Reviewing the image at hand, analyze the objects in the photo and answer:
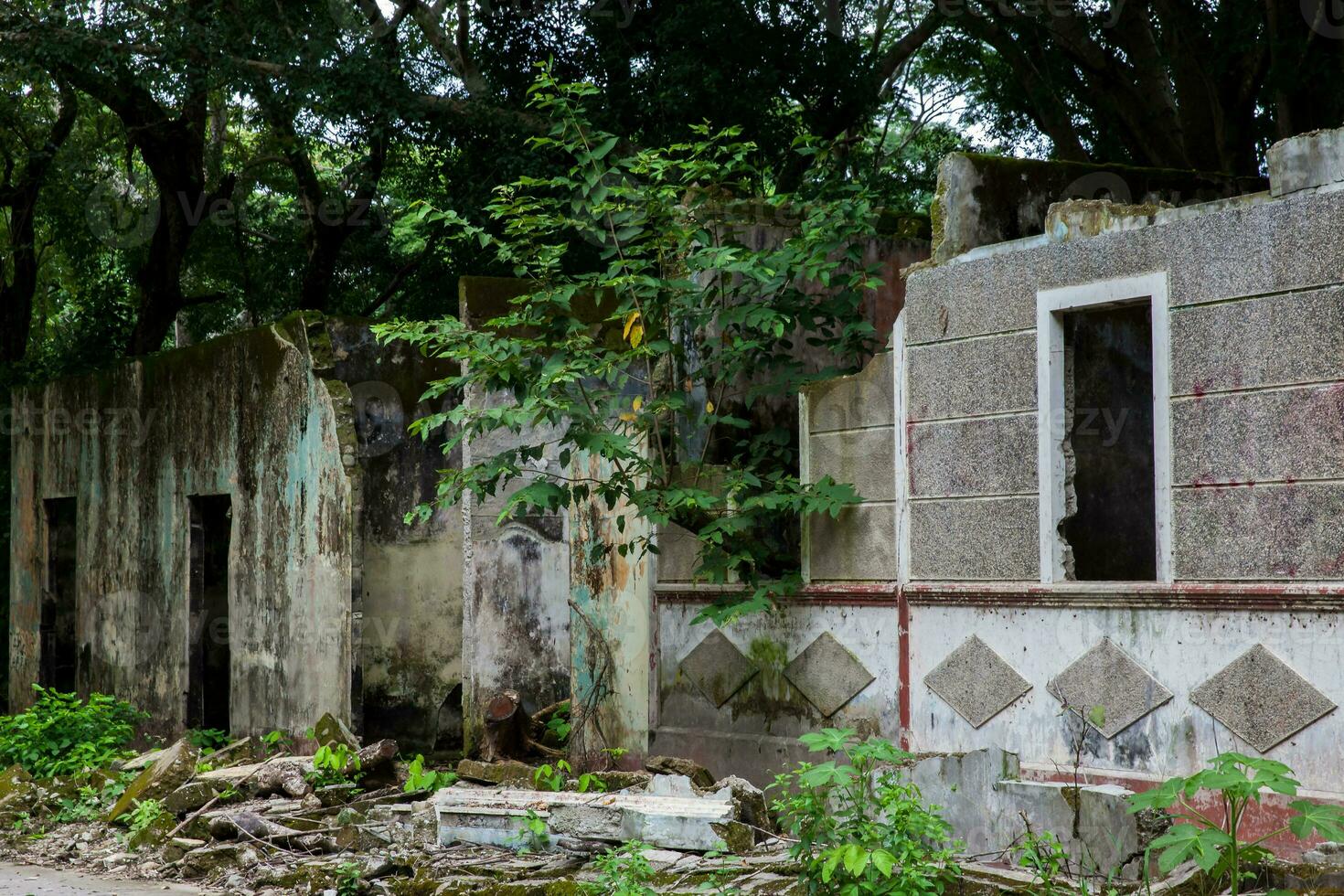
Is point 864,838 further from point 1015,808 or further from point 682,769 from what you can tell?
point 682,769

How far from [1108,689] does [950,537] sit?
1.15m

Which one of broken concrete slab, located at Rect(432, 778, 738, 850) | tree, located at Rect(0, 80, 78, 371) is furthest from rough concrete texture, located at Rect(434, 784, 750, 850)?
tree, located at Rect(0, 80, 78, 371)

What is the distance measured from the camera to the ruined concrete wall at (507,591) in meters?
9.95

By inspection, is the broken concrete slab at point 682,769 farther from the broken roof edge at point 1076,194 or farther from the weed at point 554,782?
the broken roof edge at point 1076,194

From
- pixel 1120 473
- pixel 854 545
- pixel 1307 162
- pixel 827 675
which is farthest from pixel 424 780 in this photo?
pixel 1307 162

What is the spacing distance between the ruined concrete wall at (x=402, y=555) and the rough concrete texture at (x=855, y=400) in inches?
138

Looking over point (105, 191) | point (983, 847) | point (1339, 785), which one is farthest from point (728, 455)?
point (105, 191)

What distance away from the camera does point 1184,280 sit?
6.62 metres

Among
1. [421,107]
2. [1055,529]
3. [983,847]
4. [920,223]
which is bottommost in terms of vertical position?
[983,847]

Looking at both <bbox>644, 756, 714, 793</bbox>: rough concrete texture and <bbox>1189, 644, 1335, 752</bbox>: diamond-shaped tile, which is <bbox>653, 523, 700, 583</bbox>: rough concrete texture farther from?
<bbox>1189, 644, 1335, 752</bbox>: diamond-shaped tile

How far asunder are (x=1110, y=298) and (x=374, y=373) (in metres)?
5.79

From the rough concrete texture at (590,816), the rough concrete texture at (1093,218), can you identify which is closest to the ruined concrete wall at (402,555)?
the rough concrete texture at (590,816)

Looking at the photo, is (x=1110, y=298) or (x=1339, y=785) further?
(x=1110, y=298)

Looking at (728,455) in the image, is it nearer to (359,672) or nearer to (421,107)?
(359,672)
